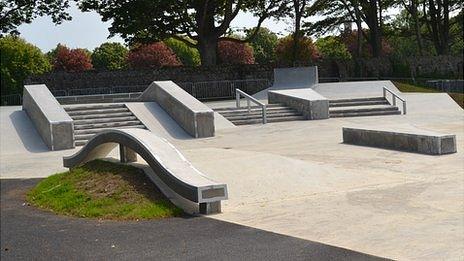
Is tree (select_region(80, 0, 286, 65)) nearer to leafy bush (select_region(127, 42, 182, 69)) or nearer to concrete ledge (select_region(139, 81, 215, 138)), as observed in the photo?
concrete ledge (select_region(139, 81, 215, 138))

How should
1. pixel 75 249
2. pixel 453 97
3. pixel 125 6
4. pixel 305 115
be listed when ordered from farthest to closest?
pixel 125 6 < pixel 453 97 < pixel 305 115 < pixel 75 249

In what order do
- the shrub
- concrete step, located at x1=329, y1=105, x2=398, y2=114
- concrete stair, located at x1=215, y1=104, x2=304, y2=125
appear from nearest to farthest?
concrete stair, located at x1=215, y1=104, x2=304, y2=125 → concrete step, located at x1=329, y1=105, x2=398, y2=114 → the shrub

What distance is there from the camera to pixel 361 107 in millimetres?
24938

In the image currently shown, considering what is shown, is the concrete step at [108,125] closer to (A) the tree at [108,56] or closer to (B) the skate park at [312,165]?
(B) the skate park at [312,165]

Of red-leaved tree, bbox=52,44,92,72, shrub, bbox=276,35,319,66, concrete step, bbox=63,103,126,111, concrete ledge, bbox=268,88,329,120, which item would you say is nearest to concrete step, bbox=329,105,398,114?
concrete ledge, bbox=268,88,329,120

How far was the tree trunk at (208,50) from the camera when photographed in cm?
3691

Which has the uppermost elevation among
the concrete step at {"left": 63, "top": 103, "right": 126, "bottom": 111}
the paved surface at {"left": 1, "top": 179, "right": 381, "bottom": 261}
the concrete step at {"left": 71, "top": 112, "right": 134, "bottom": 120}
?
the concrete step at {"left": 63, "top": 103, "right": 126, "bottom": 111}

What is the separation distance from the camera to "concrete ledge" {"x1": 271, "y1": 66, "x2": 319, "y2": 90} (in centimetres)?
3162

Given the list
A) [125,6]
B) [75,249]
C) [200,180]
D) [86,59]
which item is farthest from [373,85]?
[86,59]

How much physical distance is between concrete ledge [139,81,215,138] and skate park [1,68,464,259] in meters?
0.05

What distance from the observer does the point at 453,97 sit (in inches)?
1089

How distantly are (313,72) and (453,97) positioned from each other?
25.0ft

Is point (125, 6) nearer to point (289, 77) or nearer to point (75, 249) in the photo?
point (289, 77)

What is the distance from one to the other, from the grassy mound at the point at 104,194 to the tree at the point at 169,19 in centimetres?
2333
